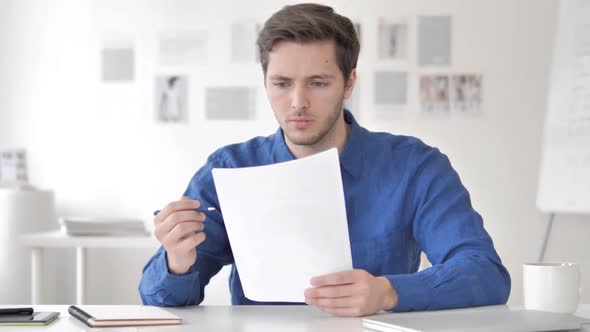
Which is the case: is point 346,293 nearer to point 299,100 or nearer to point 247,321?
point 247,321

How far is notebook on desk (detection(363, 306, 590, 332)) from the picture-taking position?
46.3 inches

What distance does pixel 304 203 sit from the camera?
1385 millimetres

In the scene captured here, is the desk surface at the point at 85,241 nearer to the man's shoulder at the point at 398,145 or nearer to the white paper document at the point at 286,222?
the man's shoulder at the point at 398,145

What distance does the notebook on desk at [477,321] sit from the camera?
46.3 inches

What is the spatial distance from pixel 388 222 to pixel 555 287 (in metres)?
0.44

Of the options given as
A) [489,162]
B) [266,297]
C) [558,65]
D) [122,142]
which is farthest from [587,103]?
[266,297]

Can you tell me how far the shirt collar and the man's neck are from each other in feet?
0.04

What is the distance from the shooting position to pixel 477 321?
1.23 m

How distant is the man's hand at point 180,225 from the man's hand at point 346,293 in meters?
0.24

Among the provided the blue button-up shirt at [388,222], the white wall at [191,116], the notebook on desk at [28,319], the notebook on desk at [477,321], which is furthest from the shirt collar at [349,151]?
the white wall at [191,116]

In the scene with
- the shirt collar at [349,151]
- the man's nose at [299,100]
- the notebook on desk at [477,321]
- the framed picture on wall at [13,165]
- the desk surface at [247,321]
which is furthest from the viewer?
the framed picture on wall at [13,165]

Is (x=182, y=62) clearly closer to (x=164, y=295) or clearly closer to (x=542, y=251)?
(x=542, y=251)

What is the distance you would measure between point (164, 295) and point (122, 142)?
2.67 metres

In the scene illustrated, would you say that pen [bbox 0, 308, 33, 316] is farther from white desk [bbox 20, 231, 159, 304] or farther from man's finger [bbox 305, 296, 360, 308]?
white desk [bbox 20, 231, 159, 304]
